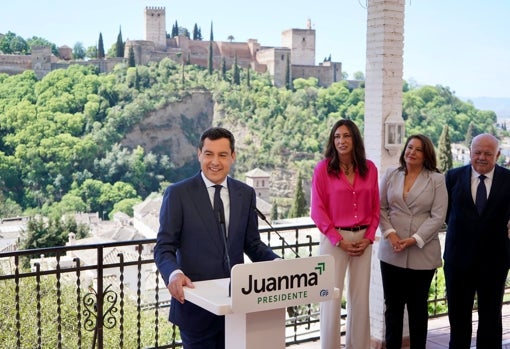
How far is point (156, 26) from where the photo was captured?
75188 millimetres

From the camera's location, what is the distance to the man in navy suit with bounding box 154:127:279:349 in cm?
201

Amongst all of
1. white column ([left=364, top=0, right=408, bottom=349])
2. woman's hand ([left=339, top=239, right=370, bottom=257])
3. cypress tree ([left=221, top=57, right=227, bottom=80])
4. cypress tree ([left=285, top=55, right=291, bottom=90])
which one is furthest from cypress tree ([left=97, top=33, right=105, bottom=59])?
woman's hand ([left=339, top=239, right=370, bottom=257])

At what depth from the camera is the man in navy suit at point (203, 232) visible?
201cm

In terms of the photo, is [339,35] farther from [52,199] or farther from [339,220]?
[339,220]

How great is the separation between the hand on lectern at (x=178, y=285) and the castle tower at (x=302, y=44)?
253 feet

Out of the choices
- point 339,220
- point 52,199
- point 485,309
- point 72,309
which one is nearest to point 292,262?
point 339,220

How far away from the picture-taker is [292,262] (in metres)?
1.73

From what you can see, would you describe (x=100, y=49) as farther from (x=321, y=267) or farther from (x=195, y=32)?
(x=321, y=267)

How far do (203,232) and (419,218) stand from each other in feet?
5.26

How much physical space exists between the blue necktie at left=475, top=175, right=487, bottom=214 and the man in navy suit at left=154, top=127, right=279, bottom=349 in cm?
155

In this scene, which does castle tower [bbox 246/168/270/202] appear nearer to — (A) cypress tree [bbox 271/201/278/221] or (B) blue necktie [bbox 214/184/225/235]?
(A) cypress tree [bbox 271/201/278/221]

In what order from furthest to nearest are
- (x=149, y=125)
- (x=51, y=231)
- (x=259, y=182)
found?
(x=149, y=125) → (x=259, y=182) → (x=51, y=231)

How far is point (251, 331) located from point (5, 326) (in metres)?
16.9

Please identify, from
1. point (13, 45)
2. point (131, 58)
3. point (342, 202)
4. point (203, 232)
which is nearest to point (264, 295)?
point (203, 232)
